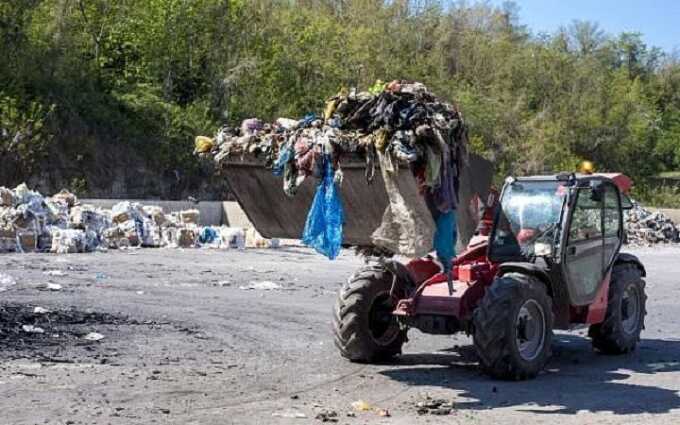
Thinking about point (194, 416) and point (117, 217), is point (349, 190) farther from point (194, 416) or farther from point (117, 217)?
point (117, 217)

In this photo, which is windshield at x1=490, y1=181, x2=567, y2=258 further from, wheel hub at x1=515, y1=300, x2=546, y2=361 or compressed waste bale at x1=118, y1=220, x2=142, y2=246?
compressed waste bale at x1=118, y1=220, x2=142, y2=246

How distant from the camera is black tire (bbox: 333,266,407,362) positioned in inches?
379

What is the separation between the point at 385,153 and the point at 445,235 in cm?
91

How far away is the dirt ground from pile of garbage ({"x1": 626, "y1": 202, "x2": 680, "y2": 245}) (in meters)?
20.8

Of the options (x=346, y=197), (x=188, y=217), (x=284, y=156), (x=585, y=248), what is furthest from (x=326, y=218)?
(x=188, y=217)

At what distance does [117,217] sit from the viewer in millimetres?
24984

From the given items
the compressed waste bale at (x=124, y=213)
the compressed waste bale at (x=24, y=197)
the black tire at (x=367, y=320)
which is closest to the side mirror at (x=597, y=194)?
the black tire at (x=367, y=320)

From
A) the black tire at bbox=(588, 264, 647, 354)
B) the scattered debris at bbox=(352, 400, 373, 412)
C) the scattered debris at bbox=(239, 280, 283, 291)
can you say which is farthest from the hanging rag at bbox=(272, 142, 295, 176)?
the scattered debris at bbox=(239, 280, 283, 291)

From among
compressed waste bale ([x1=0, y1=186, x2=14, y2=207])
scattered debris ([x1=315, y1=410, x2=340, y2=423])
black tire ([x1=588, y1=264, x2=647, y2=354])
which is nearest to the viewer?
scattered debris ([x1=315, y1=410, x2=340, y2=423])

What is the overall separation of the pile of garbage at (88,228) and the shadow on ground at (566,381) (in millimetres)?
14450

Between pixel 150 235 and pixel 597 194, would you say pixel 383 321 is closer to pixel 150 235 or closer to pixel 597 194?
pixel 597 194

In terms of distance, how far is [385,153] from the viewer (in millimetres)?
8023

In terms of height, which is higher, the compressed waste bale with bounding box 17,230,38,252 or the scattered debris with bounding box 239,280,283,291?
the compressed waste bale with bounding box 17,230,38,252

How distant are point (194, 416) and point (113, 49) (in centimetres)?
3968
